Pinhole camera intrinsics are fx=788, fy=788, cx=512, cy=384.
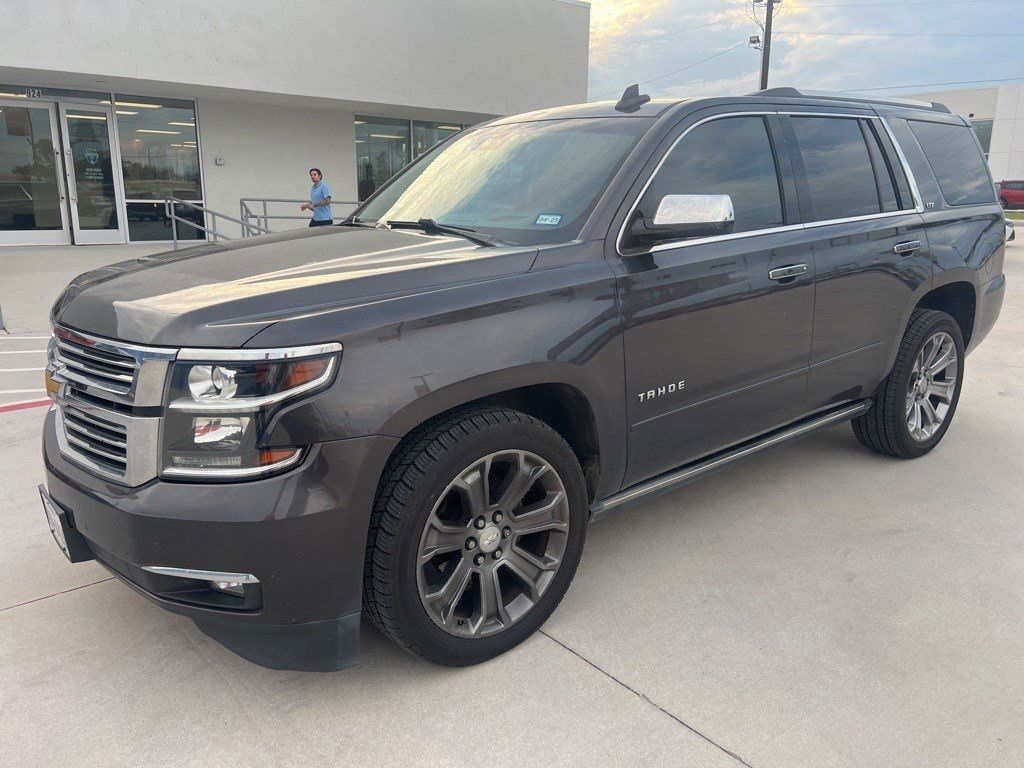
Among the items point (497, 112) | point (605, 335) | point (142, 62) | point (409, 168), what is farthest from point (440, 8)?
point (605, 335)

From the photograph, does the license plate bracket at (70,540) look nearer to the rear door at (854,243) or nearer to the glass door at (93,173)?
the rear door at (854,243)

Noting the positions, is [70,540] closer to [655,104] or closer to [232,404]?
[232,404]

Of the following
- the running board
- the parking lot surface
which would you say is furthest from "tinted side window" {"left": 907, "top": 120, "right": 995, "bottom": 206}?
the parking lot surface

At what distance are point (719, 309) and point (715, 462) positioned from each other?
2.27 feet

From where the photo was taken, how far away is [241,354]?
6.95 ft

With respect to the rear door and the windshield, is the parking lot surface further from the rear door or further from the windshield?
the windshield

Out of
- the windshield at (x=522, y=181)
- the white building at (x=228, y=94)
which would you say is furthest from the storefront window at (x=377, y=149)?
the windshield at (x=522, y=181)

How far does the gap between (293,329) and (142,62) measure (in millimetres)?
14561

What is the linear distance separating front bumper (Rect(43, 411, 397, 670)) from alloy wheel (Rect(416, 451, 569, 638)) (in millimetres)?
280

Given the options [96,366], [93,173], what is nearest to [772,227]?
[96,366]

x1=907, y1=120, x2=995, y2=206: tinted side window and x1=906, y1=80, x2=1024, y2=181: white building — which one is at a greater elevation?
x1=906, y1=80, x2=1024, y2=181: white building

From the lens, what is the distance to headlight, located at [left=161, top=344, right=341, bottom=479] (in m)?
2.12

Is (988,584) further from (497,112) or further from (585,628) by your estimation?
(497,112)

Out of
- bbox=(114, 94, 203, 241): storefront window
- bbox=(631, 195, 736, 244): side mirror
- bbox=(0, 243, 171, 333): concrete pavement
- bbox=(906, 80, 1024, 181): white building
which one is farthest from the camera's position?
bbox=(906, 80, 1024, 181): white building
